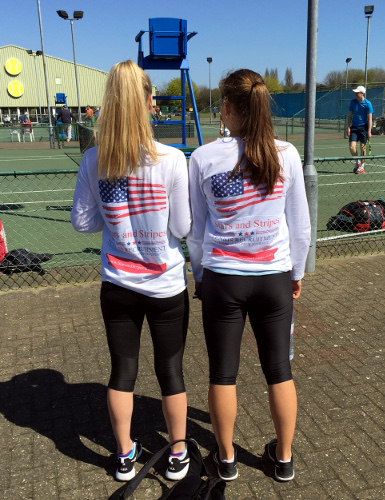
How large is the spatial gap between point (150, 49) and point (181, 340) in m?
6.60

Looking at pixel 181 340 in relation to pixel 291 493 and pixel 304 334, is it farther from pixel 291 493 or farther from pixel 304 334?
pixel 304 334

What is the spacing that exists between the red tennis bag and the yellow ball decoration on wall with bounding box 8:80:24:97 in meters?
59.3

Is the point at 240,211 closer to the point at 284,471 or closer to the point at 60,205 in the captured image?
the point at 284,471

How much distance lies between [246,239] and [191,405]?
1511mm

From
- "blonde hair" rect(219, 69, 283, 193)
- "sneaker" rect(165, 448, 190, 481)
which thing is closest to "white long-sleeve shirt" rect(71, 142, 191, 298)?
"blonde hair" rect(219, 69, 283, 193)

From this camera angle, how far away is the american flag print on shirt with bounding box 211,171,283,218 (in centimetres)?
218

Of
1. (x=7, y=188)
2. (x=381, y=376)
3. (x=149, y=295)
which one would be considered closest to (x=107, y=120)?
(x=149, y=295)

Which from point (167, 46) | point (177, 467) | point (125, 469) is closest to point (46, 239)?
point (167, 46)

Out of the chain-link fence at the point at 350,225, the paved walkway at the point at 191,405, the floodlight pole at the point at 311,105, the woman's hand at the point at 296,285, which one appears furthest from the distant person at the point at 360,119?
the woman's hand at the point at 296,285

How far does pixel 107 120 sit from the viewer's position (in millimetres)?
2164

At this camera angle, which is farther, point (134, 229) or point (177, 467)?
point (177, 467)

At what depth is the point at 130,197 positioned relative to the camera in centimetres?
225

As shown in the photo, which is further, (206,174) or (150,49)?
(150,49)

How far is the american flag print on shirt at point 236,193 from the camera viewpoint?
2.18 metres
